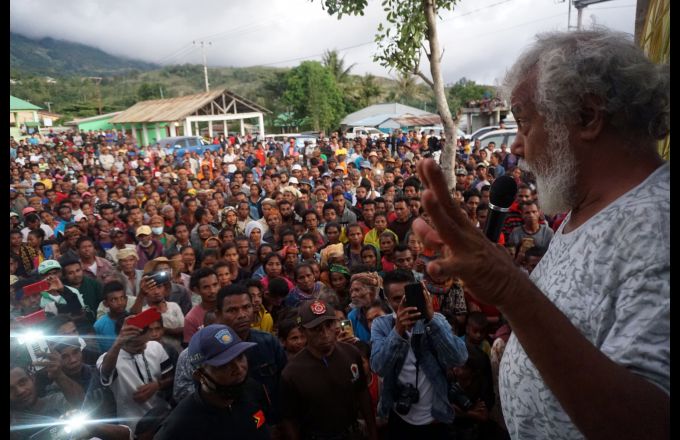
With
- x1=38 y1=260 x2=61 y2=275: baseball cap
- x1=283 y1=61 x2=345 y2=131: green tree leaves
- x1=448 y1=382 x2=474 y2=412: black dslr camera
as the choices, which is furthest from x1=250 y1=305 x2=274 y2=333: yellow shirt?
x1=283 y1=61 x2=345 y2=131: green tree leaves

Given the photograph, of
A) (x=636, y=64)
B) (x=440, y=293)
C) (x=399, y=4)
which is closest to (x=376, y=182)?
(x=399, y=4)

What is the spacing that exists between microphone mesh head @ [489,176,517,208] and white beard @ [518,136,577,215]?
0.29 meters

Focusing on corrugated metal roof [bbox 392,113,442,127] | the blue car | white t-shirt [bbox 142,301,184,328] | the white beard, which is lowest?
white t-shirt [bbox 142,301,184,328]

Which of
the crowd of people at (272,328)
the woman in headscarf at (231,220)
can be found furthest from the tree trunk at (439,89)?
the woman in headscarf at (231,220)

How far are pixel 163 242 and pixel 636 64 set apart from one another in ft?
21.5

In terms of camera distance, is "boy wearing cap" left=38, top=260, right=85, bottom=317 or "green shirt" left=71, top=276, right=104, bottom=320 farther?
"green shirt" left=71, top=276, right=104, bottom=320

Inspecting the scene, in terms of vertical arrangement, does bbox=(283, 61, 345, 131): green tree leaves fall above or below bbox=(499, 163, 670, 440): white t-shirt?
above

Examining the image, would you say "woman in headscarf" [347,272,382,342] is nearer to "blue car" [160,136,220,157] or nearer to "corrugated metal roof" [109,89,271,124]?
"blue car" [160,136,220,157]

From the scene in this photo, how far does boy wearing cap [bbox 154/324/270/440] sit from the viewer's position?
2418 millimetres

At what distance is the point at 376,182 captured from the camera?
11242 mm

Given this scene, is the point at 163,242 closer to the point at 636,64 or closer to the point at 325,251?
the point at 325,251

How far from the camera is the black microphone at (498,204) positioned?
4.93 ft

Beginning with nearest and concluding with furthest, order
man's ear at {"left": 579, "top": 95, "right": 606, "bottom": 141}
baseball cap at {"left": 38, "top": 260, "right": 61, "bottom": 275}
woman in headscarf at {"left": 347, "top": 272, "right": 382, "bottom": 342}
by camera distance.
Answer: man's ear at {"left": 579, "top": 95, "right": 606, "bottom": 141} < woman in headscarf at {"left": 347, "top": 272, "right": 382, "bottom": 342} < baseball cap at {"left": 38, "top": 260, "right": 61, "bottom": 275}
